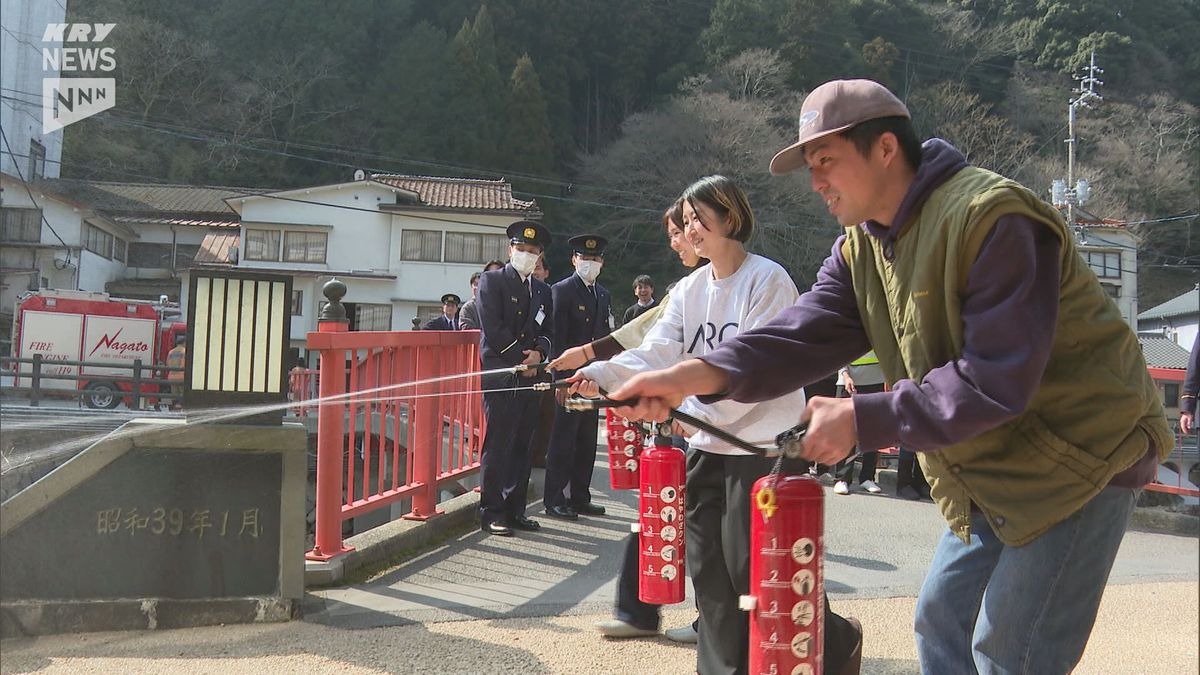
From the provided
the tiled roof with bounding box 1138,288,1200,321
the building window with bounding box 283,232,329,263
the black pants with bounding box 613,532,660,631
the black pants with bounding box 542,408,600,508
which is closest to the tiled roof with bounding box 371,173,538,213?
the building window with bounding box 283,232,329,263

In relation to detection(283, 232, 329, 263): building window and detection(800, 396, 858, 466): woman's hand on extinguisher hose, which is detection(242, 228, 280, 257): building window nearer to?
detection(283, 232, 329, 263): building window

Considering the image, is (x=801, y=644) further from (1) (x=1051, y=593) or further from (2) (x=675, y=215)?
(2) (x=675, y=215)

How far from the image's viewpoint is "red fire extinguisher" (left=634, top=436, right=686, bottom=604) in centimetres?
399

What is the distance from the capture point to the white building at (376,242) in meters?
34.7

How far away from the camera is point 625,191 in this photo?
3922cm

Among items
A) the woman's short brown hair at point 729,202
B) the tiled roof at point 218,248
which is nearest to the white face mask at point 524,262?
the woman's short brown hair at point 729,202

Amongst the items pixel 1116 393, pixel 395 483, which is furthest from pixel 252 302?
pixel 1116 393

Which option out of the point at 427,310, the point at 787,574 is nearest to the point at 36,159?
the point at 427,310

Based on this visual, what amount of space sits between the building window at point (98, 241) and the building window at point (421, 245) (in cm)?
1158

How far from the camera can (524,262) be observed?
270 inches

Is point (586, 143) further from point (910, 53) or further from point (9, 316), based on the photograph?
point (9, 316)

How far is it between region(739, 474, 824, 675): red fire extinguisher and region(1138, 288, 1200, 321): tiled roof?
41.1 metres

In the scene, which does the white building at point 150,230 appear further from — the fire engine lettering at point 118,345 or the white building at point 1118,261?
the white building at point 1118,261

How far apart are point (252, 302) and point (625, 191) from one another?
35.3 m
